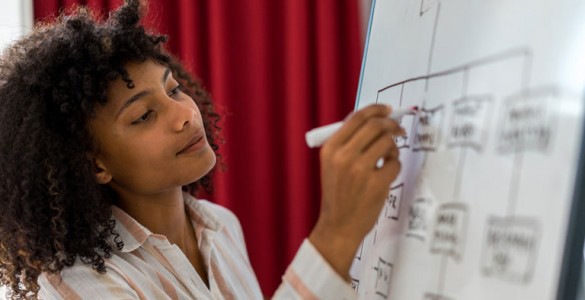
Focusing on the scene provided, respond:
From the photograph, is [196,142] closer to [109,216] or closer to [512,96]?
[109,216]

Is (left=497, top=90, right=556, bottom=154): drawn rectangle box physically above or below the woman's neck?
above

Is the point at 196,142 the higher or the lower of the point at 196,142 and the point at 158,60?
the lower

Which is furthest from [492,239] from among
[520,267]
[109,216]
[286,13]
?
[286,13]

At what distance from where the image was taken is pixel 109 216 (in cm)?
118

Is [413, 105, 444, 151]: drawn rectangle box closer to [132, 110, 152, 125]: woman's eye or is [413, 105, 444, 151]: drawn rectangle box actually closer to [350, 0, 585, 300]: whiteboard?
[350, 0, 585, 300]: whiteboard

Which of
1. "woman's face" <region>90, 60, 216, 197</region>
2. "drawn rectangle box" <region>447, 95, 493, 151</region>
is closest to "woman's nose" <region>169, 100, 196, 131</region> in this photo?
"woman's face" <region>90, 60, 216, 197</region>

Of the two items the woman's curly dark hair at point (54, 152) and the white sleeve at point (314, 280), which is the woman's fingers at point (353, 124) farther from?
the woman's curly dark hair at point (54, 152)

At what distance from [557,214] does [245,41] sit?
1502mm

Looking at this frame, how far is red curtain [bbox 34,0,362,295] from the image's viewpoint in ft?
6.31

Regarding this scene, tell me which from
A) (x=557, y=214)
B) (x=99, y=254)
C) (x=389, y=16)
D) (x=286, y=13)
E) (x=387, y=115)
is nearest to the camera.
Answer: (x=557, y=214)

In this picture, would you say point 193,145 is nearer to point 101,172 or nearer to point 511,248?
point 101,172

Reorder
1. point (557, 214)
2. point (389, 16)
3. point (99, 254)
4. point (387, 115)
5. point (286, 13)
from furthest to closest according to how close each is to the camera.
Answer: point (286, 13) < point (99, 254) < point (389, 16) < point (387, 115) < point (557, 214)

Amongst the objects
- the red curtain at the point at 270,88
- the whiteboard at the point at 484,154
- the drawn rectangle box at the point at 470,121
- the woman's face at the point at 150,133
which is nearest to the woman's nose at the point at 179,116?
the woman's face at the point at 150,133

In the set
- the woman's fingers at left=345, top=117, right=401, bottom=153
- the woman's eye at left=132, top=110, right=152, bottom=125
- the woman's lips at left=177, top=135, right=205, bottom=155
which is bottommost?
the woman's lips at left=177, top=135, right=205, bottom=155
